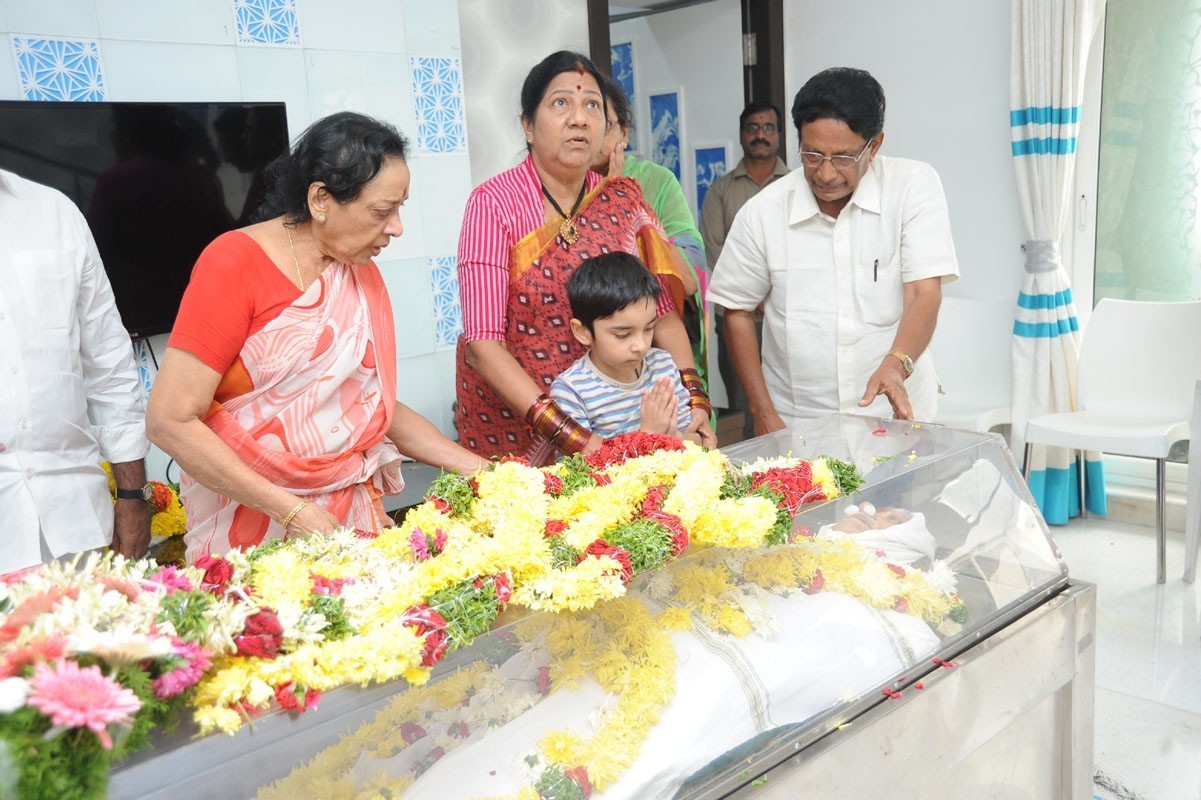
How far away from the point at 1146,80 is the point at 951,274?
268 centimetres

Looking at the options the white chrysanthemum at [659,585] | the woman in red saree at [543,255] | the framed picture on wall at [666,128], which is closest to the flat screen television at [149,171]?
the woman in red saree at [543,255]

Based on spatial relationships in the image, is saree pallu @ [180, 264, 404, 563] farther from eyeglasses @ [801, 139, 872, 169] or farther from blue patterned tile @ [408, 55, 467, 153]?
blue patterned tile @ [408, 55, 467, 153]

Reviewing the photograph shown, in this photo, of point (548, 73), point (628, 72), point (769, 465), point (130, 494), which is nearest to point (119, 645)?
point (769, 465)

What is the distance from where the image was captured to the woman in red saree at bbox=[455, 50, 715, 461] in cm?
235

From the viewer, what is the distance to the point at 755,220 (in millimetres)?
2916

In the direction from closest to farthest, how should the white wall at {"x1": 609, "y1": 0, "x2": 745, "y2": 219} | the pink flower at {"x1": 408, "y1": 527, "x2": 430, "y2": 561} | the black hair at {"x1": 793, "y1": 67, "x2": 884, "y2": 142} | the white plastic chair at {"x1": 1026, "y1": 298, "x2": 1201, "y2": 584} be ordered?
1. the pink flower at {"x1": 408, "y1": 527, "x2": 430, "y2": 561}
2. the black hair at {"x1": 793, "y1": 67, "x2": 884, "y2": 142}
3. the white plastic chair at {"x1": 1026, "y1": 298, "x2": 1201, "y2": 584}
4. the white wall at {"x1": 609, "y1": 0, "x2": 745, "y2": 219}

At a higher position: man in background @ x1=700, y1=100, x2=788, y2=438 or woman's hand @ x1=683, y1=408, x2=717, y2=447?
man in background @ x1=700, y1=100, x2=788, y2=438

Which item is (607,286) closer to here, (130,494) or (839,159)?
(839,159)

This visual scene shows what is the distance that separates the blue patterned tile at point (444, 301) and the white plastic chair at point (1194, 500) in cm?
295

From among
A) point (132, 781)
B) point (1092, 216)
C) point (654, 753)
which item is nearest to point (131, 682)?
point (132, 781)

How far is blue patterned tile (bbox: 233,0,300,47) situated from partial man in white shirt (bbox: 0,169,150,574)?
5.05 feet

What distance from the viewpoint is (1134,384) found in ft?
14.9

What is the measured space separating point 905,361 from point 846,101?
27.3 inches

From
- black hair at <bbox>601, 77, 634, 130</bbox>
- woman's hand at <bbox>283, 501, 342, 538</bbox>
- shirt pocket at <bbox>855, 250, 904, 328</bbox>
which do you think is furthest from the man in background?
woman's hand at <bbox>283, 501, 342, 538</bbox>
